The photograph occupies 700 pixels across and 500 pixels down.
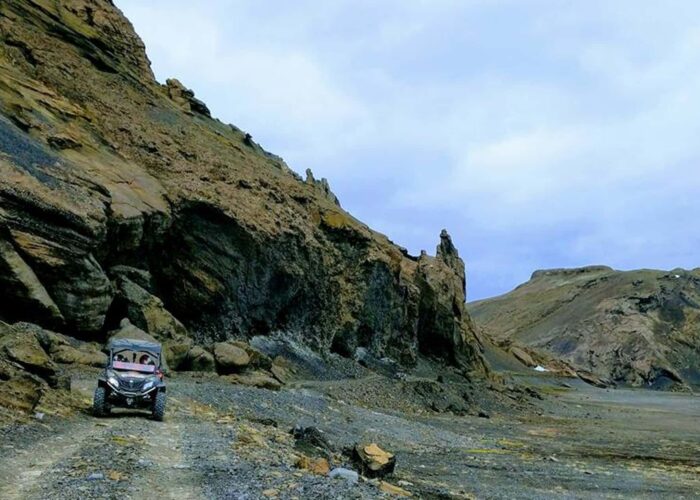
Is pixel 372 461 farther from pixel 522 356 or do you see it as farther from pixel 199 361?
pixel 522 356

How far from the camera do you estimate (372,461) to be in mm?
17266

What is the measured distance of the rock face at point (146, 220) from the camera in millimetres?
35906

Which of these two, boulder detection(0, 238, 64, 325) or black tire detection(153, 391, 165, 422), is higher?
boulder detection(0, 238, 64, 325)

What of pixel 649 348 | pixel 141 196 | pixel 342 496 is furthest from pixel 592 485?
pixel 649 348

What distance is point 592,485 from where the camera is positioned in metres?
20.4

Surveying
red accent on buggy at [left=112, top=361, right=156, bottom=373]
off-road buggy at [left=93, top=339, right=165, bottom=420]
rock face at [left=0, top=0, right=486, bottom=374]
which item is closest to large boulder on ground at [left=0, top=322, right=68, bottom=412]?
off-road buggy at [left=93, top=339, right=165, bottom=420]

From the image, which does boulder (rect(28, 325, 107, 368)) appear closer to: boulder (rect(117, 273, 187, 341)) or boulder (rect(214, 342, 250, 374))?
boulder (rect(117, 273, 187, 341))

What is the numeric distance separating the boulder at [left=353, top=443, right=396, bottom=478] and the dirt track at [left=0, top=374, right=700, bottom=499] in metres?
0.61

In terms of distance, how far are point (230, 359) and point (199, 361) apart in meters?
1.89

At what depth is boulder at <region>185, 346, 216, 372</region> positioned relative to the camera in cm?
3638

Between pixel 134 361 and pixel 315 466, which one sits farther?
pixel 134 361

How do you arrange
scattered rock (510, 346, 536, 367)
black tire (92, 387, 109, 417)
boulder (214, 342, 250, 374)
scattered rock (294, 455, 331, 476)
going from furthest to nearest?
scattered rock (510, 346, 536, 367) < boulder (214, 342, 250, 374) < black tire (92, 387, 109, 417) < scattered rock (294, 455, 331, 476)

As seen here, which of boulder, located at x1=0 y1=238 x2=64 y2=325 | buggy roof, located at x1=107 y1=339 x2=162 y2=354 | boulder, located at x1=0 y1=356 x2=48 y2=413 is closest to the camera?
boulder, located at x1=0 y1=356 x2=48 y2=413

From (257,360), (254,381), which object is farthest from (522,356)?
(254,381)
